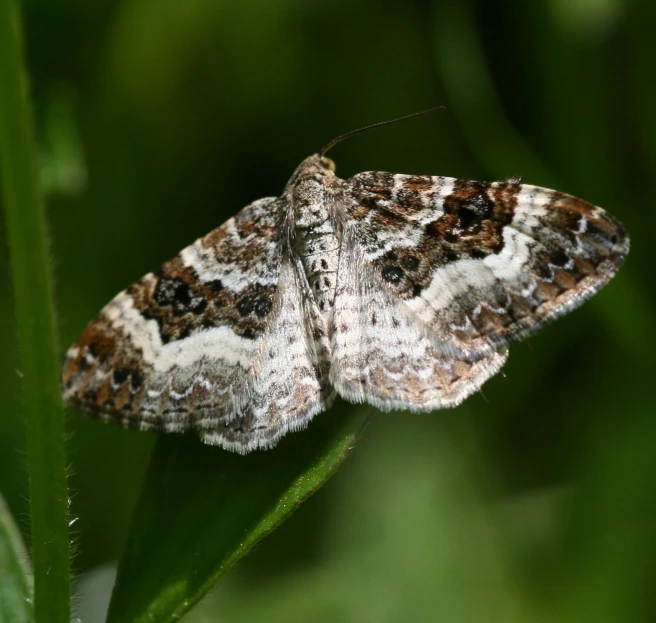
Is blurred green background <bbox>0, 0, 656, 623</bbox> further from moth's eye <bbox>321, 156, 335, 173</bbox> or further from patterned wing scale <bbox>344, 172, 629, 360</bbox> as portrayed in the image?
patterned wing scale <bbox>344, 172, 629, 360</bbox>

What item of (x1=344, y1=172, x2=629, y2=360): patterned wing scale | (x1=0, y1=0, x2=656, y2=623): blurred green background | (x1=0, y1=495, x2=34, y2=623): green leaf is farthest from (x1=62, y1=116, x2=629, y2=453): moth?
(x1=0, y1=0, x2=656, y2=623): blurred green background

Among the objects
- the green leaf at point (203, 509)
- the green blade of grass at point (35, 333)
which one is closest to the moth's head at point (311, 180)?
the green leaf at point (203, 509)

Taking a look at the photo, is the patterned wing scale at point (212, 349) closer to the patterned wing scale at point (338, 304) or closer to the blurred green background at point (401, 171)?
the patterned wing scale at point (338, 304)

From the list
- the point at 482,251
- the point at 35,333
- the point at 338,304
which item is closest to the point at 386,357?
the point at 338,304

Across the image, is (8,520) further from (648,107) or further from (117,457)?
(648,107)

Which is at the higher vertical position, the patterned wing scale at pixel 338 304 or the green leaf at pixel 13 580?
the patterned wing scale at pixel 338 304
